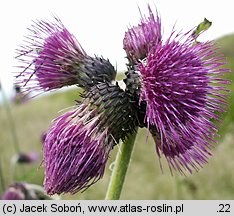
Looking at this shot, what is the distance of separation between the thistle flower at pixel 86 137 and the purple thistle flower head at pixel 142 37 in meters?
0.23

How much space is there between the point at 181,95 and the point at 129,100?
291mm

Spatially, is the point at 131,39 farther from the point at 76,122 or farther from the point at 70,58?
the point at 76,122

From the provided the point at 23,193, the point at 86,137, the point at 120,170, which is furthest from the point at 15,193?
the point at 86,137

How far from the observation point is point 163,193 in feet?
37.7

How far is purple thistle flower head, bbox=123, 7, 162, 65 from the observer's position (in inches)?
112

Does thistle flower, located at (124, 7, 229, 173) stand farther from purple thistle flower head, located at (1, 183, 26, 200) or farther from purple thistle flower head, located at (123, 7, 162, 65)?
purple thistle flower head, located at (1, 183, 26, 200)

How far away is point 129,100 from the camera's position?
277 centimetres

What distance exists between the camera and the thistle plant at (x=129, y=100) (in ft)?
8.57

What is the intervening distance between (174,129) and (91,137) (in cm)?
43

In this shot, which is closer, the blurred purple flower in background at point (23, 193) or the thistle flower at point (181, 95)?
the thistle flower at point (181, 95)

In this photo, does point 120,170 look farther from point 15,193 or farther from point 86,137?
point 15,193

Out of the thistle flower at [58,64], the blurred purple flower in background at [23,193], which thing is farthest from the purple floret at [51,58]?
the blurred purple flower in background at [23,193]

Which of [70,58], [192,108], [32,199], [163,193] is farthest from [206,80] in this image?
[163,193]

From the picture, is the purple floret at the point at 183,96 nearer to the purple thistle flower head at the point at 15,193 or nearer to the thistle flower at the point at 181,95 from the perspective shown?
the thistle flower at the point at 181,95
